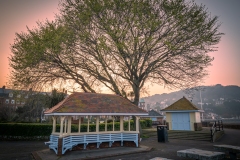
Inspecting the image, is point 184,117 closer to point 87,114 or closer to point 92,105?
point 92,105

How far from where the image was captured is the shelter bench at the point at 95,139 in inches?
422

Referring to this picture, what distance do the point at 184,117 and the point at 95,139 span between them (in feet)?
52.3

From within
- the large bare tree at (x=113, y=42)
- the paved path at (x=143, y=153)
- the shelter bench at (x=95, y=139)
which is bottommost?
the paved path at (x=143, y=153)

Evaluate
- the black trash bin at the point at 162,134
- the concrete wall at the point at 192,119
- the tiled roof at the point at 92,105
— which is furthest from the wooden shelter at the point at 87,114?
the concrete wall at the point at 192,119

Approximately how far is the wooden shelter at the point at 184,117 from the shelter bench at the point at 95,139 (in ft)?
41.9

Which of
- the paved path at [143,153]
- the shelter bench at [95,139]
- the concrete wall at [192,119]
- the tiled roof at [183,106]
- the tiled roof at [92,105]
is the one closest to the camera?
the paved path at [143,153]

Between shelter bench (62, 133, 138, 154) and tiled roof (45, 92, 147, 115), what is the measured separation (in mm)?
1952

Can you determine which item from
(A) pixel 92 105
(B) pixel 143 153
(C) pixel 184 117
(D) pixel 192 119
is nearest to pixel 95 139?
(A) pixel 92 105

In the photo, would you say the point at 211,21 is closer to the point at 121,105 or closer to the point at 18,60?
the point at 121,105

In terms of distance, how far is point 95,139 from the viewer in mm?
12148

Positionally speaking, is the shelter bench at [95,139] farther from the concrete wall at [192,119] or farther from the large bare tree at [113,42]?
the concrete wall at [192,119]

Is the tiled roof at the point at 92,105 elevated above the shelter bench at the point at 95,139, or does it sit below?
above

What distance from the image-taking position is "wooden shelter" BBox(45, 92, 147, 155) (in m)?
10.6

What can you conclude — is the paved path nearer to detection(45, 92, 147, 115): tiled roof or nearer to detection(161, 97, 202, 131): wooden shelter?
detection(45, 92, 147, 115): tiled roof
